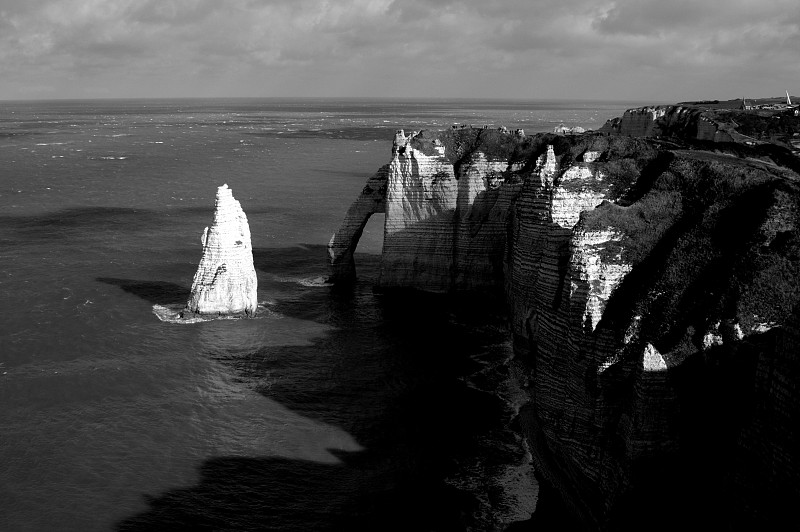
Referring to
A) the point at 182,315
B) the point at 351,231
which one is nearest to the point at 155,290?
the point at 182,315

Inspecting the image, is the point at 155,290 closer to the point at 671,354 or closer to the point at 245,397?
the point at 245,397

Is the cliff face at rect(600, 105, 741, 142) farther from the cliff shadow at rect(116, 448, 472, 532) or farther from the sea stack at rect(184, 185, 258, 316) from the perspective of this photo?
the cliff shadow at rect(116, 448, 472, 532)

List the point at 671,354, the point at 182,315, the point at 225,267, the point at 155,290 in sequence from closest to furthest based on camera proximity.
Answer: the point at 671,354, the point at 225,267, the point at 182,315, the point at 155,290

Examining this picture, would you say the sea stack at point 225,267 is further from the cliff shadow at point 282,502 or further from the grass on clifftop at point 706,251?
the grass on clifftop at point 706,251

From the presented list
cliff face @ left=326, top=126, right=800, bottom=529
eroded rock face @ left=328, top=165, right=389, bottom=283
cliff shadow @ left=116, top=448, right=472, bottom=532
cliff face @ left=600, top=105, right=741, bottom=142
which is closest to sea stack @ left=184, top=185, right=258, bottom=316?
eroded rock face @ left=328, top=165, right=389, bottom=283

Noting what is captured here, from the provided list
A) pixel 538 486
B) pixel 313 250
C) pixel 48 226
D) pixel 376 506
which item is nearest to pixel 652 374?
pixel 538 486

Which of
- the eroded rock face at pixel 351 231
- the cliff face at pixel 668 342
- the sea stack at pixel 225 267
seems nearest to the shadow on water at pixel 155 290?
the sea stack at pixel 225 267
